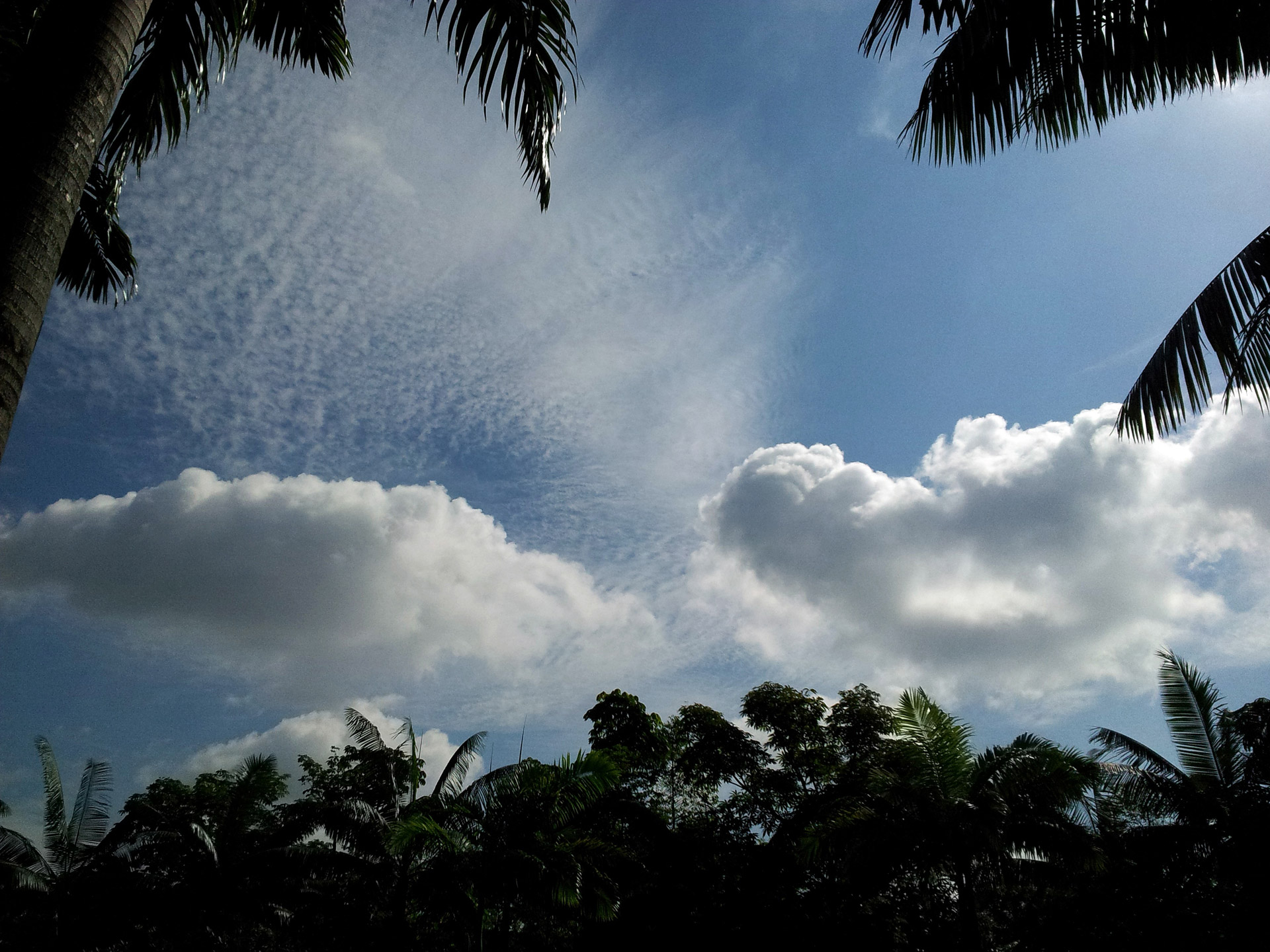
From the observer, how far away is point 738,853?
20.5m

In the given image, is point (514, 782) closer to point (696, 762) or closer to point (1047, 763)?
point (696, 762)

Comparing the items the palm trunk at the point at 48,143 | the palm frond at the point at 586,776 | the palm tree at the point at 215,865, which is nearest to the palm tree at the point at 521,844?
the palm frond at the point at 586,776

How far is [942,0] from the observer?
4.23 m

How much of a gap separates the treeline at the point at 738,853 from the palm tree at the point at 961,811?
0.14ft

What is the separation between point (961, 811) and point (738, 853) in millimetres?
7539

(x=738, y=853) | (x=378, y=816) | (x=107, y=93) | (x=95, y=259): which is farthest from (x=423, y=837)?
(x=107, y=93)

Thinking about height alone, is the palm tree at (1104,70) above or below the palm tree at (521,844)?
above

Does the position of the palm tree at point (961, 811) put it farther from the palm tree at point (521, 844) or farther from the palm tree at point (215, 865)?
the palm tree at point (215, 865)

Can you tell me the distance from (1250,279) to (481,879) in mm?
15409

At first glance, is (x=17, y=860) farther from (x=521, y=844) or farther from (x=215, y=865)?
(x=521, y=844)

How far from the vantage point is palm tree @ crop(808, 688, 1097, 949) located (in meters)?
14.2

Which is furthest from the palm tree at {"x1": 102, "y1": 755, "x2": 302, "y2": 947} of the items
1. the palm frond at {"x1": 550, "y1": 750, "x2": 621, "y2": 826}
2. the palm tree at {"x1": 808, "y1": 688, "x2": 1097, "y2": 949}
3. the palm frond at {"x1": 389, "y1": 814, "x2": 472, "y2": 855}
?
the palm tree at {"x1": 808, "y1": 688, "x2": 1097, "y2": 949}

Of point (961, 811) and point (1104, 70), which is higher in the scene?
point (1104, 70)

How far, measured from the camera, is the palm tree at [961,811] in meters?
14.2
